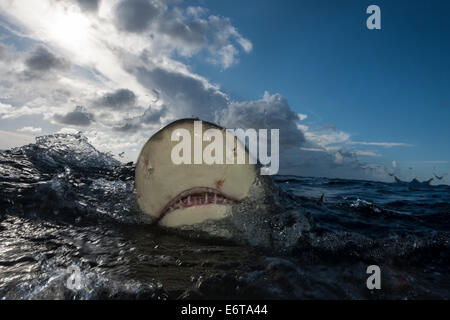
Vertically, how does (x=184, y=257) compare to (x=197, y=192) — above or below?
below

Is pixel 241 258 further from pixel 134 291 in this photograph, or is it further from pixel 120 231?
pixel 120 231

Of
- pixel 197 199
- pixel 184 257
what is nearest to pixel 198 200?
pixel 197 199

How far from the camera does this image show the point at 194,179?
2.08 m

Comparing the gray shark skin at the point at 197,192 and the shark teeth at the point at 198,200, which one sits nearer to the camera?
the gray shark skin at the point at 197,192

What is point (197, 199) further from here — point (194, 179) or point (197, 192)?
point (194, 179)

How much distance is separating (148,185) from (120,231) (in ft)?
3.46

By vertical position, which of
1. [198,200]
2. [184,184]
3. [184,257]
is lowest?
[184,257]

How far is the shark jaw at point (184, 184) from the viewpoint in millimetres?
1999

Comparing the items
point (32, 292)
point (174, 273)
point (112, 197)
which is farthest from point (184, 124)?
point (112, 197)

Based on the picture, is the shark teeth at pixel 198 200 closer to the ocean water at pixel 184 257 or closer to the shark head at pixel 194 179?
the shark head at pixel 194 179

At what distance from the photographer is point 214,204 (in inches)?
86.1

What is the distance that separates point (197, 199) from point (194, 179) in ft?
0.77

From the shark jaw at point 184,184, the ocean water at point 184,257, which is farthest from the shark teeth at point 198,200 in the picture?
the ocean water at point 184,257

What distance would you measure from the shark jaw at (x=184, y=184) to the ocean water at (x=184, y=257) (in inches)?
12.3
